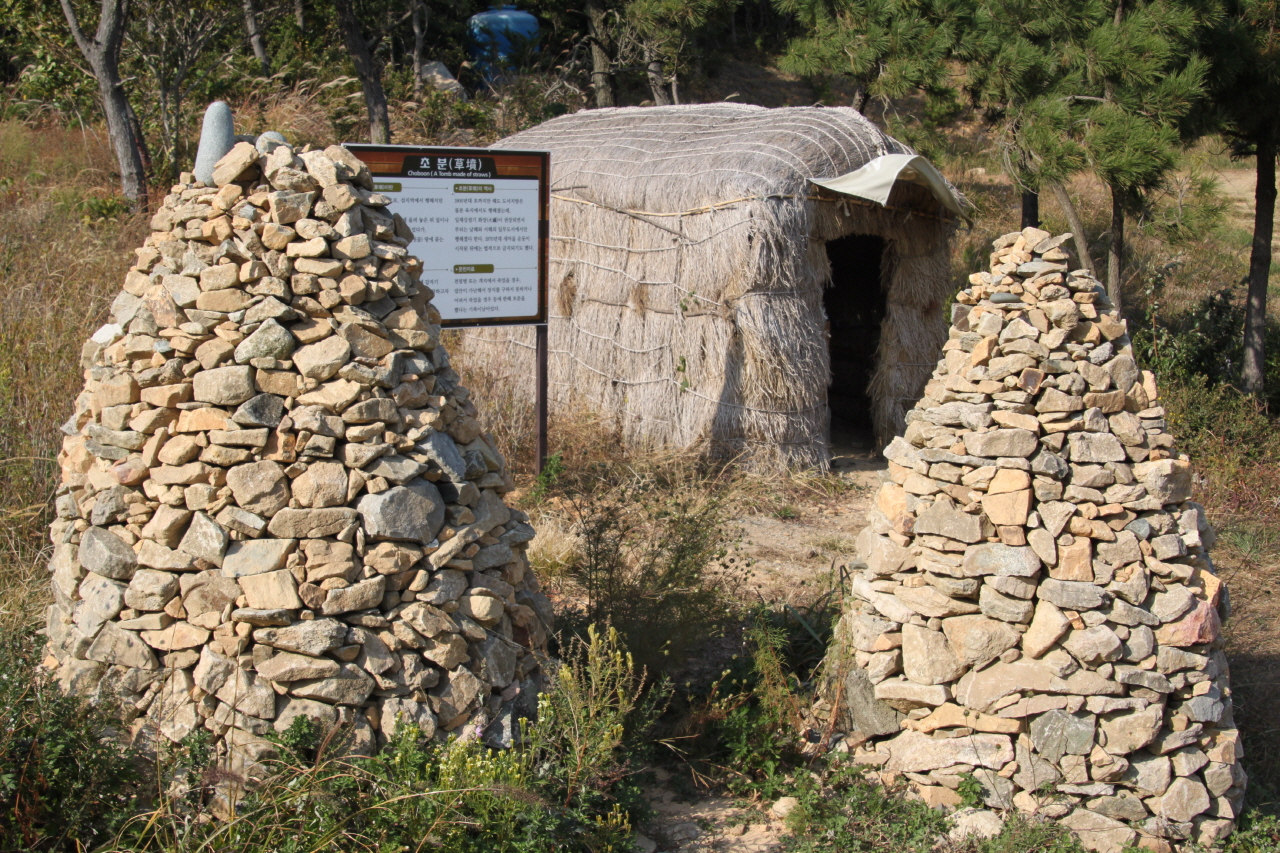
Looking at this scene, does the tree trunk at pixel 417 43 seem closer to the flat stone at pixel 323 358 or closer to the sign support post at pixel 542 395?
the sign support post at pixel 542 395

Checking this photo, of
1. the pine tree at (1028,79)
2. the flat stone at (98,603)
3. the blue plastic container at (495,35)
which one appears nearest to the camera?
the flat stone at (98,603)

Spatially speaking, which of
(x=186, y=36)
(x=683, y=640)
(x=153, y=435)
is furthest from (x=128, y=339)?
(x=186, y=36)

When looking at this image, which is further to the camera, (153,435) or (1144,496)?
(1144,496)

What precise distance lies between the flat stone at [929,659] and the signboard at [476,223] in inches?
124

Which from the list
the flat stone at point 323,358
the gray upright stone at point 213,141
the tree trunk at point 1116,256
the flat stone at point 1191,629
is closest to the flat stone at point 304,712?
the flat stone at point 323,358

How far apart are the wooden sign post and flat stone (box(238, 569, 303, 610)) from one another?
9.57 feet

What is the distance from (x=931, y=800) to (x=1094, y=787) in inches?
19.3

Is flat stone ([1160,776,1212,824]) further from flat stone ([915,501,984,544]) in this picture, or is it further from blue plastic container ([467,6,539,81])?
blue plastic container ([467,6,539,81])

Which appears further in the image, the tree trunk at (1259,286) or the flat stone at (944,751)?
the tree trunk at (1259,286)

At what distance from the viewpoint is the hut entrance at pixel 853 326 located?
9000 mm

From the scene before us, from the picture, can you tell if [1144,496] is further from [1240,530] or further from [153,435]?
[1240,530]

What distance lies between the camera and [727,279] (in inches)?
270

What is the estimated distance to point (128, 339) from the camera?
9.45ft

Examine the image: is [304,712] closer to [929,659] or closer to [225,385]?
[225,385]
